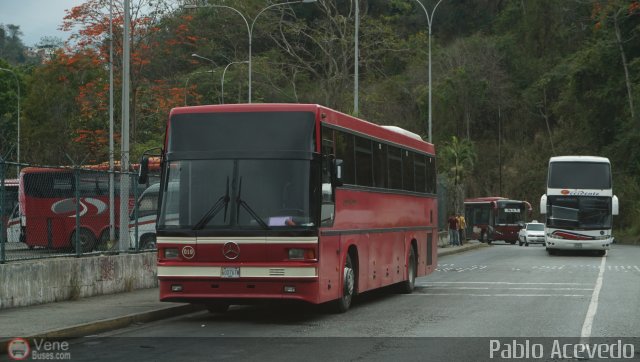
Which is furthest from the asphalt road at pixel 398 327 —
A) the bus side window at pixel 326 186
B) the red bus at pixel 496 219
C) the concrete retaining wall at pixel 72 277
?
the red bus at pixel 496 219

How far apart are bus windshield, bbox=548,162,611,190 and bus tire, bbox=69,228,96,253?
27505 mm

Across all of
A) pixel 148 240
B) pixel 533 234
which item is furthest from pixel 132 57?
pixel 533 234

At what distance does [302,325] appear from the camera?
51.1 feet

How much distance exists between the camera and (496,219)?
2869 inches

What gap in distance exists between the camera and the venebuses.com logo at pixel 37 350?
11906 millimetres

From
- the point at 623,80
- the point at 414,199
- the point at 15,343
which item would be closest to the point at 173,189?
the point at 15,343

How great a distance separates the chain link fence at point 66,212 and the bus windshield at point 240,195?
3037mm

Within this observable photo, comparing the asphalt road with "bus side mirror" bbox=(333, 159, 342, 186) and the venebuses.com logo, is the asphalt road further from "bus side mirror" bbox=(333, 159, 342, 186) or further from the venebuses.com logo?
"bus side mirror" bbox=(333, 159, 342, 186)

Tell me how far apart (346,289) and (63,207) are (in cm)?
649

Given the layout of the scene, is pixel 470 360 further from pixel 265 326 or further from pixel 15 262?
pixel 15 262

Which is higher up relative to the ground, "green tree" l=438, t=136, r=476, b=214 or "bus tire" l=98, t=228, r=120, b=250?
"green tree" l=438, t=136, r=476, b=214

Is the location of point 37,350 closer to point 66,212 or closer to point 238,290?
point 238,290

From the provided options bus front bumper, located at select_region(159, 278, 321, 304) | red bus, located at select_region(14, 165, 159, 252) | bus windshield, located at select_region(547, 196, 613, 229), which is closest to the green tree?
bus windshield, located at select_region(547, 196, 613, 229)

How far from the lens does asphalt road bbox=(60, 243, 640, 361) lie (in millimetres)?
12352
